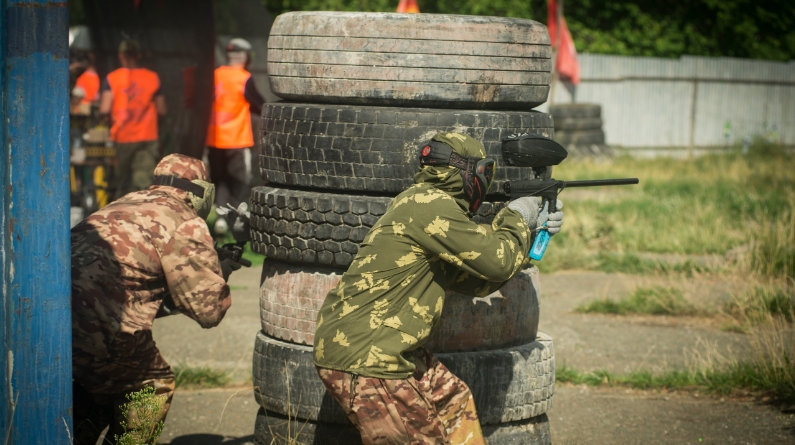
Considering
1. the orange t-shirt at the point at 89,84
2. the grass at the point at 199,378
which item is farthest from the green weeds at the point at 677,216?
the orange t-shirt at the point at 89,84

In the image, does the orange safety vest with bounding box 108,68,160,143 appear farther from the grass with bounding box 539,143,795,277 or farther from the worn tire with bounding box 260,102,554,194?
the worn tire with bounding box 260,102,554,194

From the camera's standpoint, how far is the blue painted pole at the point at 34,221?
2910mm

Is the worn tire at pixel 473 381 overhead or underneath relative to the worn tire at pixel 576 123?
underneath

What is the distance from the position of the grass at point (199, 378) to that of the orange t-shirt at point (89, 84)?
594 cm

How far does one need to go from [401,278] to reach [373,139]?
0.77m

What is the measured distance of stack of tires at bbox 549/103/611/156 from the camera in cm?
1831

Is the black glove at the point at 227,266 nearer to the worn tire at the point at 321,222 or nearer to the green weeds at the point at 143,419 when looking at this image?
the worn tire at the point at 321,222

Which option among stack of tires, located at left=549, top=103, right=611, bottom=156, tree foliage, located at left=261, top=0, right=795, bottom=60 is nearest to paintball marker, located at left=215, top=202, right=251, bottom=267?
stack of tires, located at left=549, top=103, right=611, bottom=156

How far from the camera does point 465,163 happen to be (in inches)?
138

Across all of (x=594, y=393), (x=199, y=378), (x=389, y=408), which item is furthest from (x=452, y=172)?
(x=199, y=378)

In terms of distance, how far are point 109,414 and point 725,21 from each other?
25568 millimetres

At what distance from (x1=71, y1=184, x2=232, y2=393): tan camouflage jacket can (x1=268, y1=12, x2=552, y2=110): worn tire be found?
869mm

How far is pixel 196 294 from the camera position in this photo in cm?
407

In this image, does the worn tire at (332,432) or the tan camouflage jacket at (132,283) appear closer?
Result: the tan camouflage jacket at (132,283)
